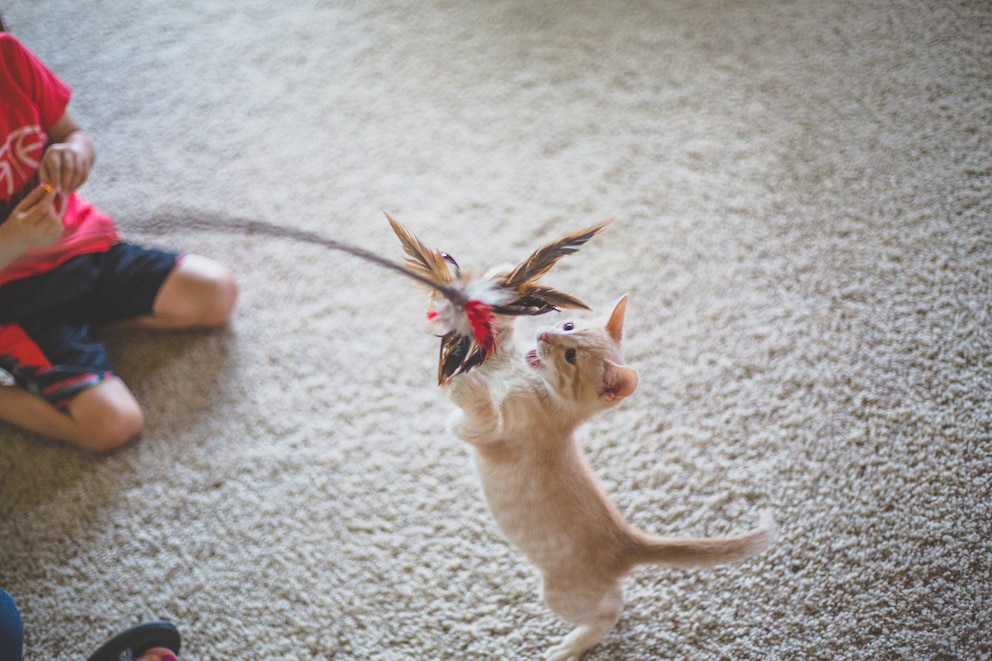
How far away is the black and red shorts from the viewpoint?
3.26 ft

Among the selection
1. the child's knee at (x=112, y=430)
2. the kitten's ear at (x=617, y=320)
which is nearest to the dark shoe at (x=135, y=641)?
the child's knee at (x=112, y=430)

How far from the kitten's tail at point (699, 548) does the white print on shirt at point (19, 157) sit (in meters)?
1.06

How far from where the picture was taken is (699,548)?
710 mm

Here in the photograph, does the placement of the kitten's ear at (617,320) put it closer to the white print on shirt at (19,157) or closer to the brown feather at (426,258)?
the brown feather at (426,258)

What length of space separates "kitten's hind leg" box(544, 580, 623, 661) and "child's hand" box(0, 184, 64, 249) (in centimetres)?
90

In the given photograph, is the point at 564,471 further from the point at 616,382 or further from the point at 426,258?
the point at 426,258

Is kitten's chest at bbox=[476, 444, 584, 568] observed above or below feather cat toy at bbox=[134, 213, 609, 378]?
below

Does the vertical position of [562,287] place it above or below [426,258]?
below

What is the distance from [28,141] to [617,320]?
3.24 feet

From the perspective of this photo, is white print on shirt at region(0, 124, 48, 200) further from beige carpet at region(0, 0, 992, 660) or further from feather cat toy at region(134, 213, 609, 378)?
feather cat toy at region(134, 213, 609, 378)

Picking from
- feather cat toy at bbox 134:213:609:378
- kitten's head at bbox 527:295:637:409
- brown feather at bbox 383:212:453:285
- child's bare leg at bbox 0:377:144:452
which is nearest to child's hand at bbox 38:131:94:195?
child's bare leg at bbox 0:377:144:452

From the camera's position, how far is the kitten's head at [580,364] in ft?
2.17

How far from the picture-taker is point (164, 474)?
3.40 feet

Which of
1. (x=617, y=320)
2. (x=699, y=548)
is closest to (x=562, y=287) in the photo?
(x=617, y=320)
